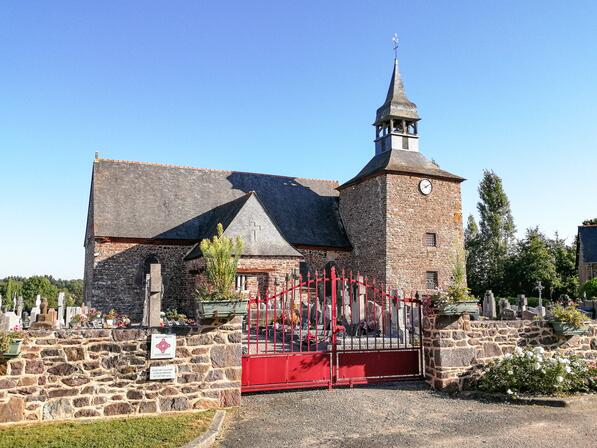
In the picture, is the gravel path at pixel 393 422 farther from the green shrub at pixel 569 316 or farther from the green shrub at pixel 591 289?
the green shrub at pixel 591 289

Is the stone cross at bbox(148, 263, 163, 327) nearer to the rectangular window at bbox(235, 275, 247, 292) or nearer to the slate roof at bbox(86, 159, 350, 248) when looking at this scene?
the rectangular window at bbox(235, 275, 247, 292)

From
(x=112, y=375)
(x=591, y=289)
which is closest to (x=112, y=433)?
(x=112, y=375)

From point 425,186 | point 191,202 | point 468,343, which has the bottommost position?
point 468,343

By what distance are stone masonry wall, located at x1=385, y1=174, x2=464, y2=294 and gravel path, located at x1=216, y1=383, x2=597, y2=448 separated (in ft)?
A: 49.0

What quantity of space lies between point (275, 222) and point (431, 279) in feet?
27.5

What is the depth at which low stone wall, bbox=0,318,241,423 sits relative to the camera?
6.59 meters

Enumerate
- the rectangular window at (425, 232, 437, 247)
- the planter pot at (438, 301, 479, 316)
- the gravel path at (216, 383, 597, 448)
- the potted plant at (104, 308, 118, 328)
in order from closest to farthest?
1. the gravel path at (216, 383, 597, 448)
2. the planter pot at (438, 301, 479, 316)
3. the potted plant at (104, 308, 118, 328)
4. the rectangular window at (425, 232, 437, 247)

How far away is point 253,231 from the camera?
2059 centimetres

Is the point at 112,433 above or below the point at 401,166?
below

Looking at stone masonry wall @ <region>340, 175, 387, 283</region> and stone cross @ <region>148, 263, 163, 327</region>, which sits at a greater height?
stone masonry wall @ <region>340, 175, 387, 283</region>

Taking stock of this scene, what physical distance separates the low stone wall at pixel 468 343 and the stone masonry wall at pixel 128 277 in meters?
15.0

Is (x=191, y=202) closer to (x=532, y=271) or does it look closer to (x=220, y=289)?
(x=220, y=289)

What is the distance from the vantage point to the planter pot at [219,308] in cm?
741

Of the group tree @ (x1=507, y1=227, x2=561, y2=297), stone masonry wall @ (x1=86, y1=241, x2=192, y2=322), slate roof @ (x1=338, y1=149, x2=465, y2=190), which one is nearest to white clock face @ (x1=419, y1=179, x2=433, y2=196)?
slate roof @ (x1=338, y1=149, x2=465, y2=190)
